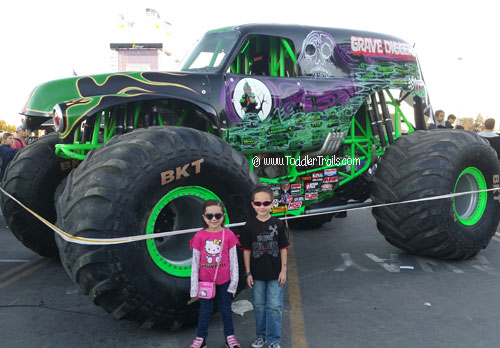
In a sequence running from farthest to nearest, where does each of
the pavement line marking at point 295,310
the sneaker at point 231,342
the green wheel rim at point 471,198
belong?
the green wheel rim at point 471,198 → the pavement line marking at point 295,310 → the sneaker at point 231,342

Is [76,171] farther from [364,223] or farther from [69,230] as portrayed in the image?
[364,223]

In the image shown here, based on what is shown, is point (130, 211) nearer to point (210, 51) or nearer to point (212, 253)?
point (212, 253)

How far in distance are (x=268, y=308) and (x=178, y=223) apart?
4.06 ft

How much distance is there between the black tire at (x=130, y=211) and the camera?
3.34m

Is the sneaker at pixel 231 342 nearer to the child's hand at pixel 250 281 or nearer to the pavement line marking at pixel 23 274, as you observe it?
the child's hand at pixel 250 281

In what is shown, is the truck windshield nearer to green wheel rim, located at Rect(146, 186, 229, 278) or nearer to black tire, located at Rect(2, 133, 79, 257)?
green wheel rim, located at Rect(146, 186, 229, 278)

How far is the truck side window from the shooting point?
548 centimetres

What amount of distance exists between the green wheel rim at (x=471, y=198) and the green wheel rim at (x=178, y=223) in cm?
376

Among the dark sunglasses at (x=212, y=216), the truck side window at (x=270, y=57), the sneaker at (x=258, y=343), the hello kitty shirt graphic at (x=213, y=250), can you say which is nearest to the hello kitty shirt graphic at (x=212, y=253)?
the hello kitty shirt graphic at (x=213, y=250)

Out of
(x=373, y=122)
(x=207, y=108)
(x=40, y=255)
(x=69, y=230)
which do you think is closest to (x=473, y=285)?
(x=373, y=122)

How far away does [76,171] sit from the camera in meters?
3.62

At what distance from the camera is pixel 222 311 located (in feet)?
11.3

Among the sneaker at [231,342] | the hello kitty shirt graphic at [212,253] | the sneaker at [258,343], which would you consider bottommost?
the sneaker at [258,343]

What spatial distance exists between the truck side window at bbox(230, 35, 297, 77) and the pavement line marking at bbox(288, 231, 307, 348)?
2.40 meters
